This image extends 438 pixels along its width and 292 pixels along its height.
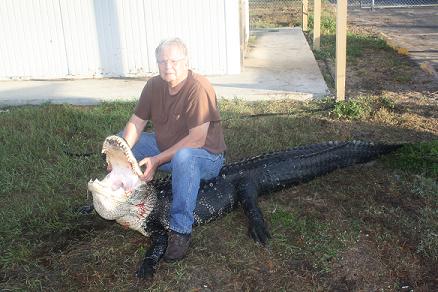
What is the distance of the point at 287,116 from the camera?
5.85 meters

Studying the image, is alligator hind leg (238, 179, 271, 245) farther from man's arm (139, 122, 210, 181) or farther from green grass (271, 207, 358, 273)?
man's arm (139, 122, 210, 181)

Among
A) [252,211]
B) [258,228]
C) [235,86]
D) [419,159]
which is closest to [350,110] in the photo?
[419,159]

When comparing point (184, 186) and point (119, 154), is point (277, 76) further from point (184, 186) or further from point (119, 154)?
point (119, 154)

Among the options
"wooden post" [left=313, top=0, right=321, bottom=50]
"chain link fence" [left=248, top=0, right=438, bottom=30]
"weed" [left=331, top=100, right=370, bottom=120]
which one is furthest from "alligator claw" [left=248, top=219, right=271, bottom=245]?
"chain link fence" [left=248, top=0, right=438, bottom=30]

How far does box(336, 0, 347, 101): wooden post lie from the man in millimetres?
2987

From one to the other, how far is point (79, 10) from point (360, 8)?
39.6 feet

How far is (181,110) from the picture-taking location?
3.43 m

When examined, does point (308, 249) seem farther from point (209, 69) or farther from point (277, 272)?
point (209, 69)

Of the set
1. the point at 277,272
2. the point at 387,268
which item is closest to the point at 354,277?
the point at 387,268

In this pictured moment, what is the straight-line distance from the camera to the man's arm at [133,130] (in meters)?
3.62

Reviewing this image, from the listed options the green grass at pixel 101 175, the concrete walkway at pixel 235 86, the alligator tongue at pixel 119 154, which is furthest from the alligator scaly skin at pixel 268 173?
the concrete walkway at pixel 235 86

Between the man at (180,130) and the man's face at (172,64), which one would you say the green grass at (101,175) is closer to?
the man at (180,130)

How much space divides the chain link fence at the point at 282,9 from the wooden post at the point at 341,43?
6.95 meters

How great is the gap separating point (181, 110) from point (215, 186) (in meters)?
0.65
